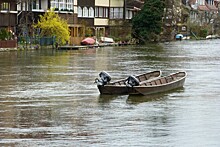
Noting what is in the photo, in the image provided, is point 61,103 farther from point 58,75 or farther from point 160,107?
point 58,75

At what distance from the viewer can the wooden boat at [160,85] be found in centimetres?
2764

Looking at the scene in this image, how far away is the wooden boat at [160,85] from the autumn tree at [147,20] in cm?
5984

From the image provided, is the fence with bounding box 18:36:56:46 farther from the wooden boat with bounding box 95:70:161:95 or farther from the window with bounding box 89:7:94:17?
the wooden boat with bounding box 95:70:161:95

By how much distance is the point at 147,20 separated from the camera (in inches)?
3644

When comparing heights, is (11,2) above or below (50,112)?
above

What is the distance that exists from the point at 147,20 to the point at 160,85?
64340 mm

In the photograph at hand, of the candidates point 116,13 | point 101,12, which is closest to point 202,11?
point 116,13

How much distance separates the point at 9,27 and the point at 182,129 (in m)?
51.1

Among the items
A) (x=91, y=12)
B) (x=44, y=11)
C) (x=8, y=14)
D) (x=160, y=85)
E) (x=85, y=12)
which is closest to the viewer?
(x=160, y=85)

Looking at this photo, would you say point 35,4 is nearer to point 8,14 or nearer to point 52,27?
point 52,27

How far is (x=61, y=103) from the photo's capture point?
85.0 feet

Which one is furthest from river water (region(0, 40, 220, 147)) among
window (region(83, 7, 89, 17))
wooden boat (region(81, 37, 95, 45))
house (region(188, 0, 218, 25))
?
house (region(188, 0, 218, 25))

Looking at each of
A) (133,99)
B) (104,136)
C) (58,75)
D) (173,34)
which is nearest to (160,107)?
(133,99)

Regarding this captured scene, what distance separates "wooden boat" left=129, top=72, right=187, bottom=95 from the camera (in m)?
27.6
